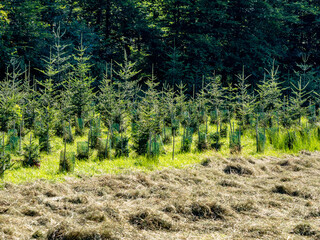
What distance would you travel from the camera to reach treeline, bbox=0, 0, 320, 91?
21.4 metres

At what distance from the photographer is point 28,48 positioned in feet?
67.2

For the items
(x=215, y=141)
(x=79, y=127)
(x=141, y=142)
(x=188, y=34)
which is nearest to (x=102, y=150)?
(x=141, y=142)

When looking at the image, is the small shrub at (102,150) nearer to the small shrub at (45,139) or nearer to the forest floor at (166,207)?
the small shrub at (45,139)

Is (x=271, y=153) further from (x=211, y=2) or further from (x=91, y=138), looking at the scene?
(x=211, y=2)

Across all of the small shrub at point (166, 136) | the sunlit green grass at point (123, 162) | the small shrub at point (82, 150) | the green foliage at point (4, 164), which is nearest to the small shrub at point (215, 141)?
the sunlit green grass at point (123, 162)

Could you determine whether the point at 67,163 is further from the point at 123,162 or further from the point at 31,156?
the point at 123,162

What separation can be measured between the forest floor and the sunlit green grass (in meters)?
0.39

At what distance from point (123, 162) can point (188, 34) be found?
17118 millimetres

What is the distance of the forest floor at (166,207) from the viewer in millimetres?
4145

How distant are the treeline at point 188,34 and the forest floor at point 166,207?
15389 millimetres

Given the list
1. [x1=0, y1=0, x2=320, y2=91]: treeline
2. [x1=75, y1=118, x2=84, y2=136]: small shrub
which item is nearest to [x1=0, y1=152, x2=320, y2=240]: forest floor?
[x1=75, y1=118, x2=84, y2=136]: small shrub

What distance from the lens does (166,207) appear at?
4906 mm

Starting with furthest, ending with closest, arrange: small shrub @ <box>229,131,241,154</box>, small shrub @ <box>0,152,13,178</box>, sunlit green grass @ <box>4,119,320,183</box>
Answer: small shrub @ <box>229,131,241,154</box> → sunlit green grass @ <box>4,119,320,183</box> → small shrub @ <box>0,152,13,178</box>

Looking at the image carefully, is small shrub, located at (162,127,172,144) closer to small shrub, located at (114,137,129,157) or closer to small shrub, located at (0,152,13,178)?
small shrub, located at (114,137,129,157)
